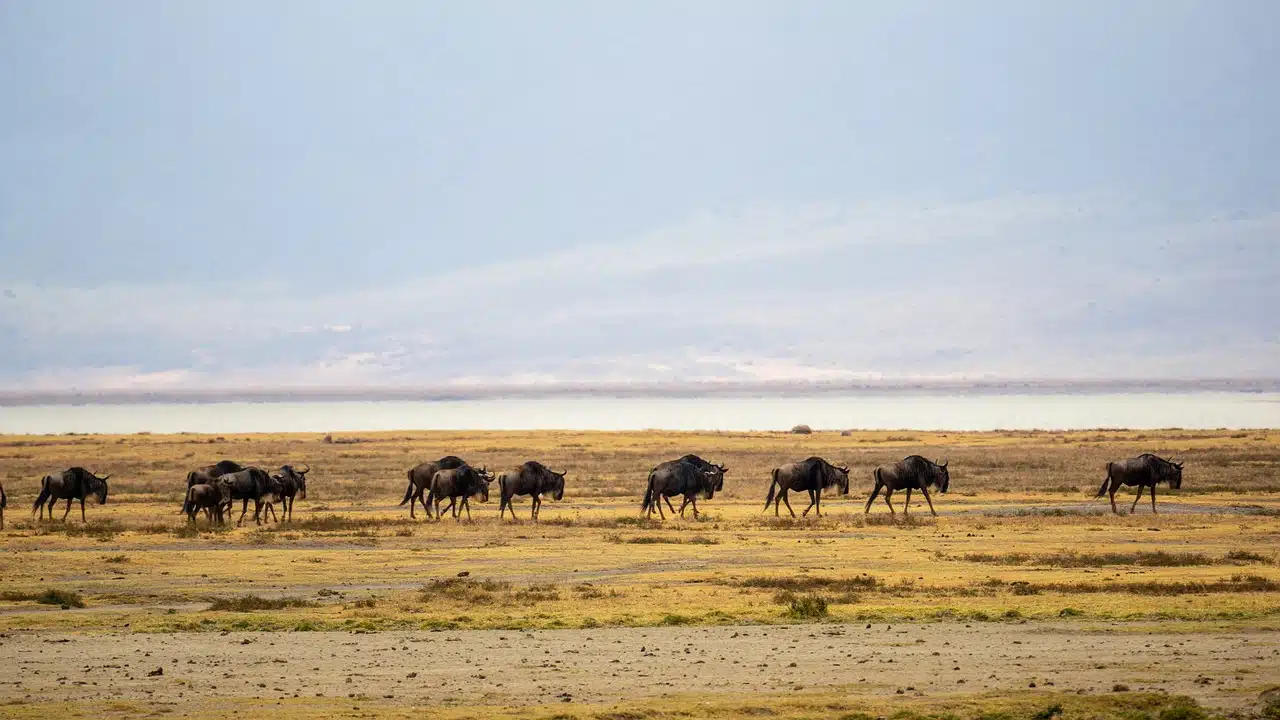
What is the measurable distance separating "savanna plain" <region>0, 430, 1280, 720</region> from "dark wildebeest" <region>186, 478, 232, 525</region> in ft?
4.01

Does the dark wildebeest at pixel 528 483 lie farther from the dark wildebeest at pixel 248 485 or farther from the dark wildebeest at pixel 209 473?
the dark wildebeest at pixel 209 473

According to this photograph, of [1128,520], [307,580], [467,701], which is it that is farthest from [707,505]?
[467,701]

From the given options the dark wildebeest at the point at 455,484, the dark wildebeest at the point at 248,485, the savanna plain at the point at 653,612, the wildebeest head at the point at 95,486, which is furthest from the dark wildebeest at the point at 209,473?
the dark wildebeest at the point at 455,484

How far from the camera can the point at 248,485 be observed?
37.1 m

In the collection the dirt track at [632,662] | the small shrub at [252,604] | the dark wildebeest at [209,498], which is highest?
the dark wildebeest at [209,498]

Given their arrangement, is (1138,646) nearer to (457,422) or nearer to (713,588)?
(713,588)

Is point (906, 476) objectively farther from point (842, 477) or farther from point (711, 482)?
point (711, 482)

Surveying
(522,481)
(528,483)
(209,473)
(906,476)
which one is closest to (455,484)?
(522,481)

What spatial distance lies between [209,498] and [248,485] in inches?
53.4

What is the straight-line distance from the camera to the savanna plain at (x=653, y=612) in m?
15.8

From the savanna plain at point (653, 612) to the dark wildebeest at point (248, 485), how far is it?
1009 mm

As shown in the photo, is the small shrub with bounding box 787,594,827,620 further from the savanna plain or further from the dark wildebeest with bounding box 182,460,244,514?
the dark wildebeest with bounding box 182,460,244,514

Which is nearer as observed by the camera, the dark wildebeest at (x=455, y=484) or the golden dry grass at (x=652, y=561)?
the golden dry grass at (x=652, y=561)

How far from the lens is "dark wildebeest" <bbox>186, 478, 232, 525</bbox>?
35.8 m
